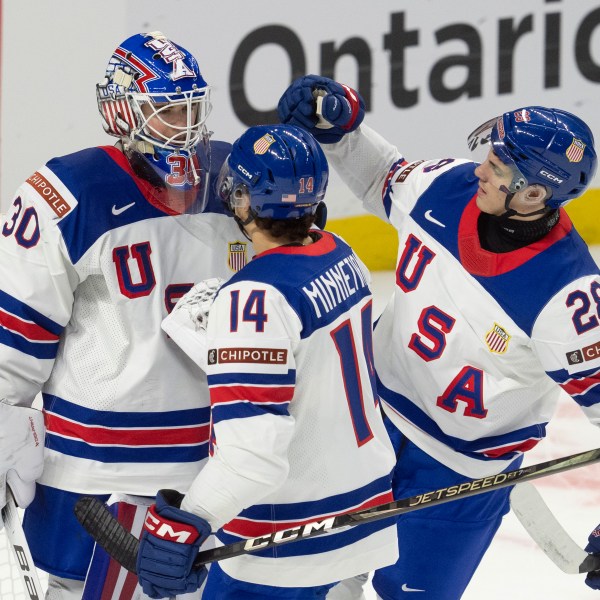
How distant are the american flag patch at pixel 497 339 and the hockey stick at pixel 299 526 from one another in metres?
0.25

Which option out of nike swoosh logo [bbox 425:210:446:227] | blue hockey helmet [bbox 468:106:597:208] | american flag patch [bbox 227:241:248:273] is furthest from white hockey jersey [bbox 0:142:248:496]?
blue hockey helmet [bbox 468:106:597:208]

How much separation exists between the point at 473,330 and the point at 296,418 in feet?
1.92

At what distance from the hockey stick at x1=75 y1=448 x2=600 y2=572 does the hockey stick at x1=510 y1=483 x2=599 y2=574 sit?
0.30ft

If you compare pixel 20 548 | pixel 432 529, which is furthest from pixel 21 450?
pixel 432 529

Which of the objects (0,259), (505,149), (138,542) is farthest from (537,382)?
(0,259)

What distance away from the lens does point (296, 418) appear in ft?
7.06

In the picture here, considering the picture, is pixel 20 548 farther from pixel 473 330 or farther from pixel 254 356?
pixel 473 330

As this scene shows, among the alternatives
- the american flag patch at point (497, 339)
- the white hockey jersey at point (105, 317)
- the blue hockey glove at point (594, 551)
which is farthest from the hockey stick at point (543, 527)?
the white hockey jersey at point (105, 317)

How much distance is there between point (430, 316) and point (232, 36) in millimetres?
2548

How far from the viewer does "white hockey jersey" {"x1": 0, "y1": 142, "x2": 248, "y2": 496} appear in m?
2.30

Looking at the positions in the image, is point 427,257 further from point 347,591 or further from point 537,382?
point 347,591

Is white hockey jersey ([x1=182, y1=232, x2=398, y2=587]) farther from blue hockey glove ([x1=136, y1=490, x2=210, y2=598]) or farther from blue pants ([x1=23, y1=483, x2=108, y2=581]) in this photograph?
blue pants ([x1=23, y1=483, x2=108, y2=581])

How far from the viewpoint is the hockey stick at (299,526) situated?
2178 millimetres

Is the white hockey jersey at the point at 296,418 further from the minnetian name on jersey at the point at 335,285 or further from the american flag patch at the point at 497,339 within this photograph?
the american flag patch at the point at 497,339
